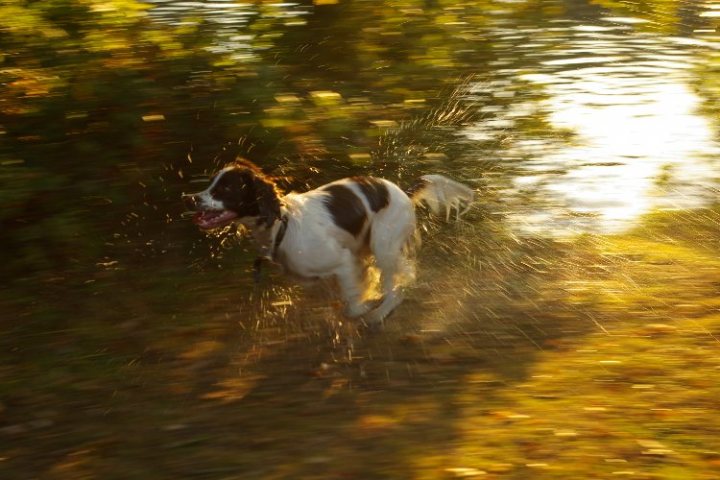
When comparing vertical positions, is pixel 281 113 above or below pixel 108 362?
above

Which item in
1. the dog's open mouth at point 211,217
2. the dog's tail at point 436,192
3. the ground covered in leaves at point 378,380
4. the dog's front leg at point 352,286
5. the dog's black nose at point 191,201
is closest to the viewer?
the ground covered in leaves at point 378,380

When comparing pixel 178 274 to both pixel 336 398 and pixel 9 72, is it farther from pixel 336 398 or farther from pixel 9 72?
pixel 336 398

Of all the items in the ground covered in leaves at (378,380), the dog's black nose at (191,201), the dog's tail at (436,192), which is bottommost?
the ground covered in leaves at (378,380)

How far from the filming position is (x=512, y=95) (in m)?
9.61

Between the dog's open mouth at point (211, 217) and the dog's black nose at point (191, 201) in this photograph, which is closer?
the dog's black nose at point (191, 201)

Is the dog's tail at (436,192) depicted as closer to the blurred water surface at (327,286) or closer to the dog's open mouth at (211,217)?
the blurred water surface at (327,286)

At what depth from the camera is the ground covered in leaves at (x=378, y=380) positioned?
5.43m

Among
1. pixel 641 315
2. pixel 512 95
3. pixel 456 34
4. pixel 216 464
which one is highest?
pixel 456 34

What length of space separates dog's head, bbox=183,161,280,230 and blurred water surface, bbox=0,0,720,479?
0.99 meters

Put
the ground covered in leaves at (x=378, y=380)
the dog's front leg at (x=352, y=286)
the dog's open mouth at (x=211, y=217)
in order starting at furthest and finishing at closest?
the dog's front leg at (x=352, y=286), the dog's open mouth at (x=211, y=217), the ground covered in leaves at (x=378, y=380)

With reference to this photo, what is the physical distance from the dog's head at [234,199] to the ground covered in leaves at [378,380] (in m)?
0.99

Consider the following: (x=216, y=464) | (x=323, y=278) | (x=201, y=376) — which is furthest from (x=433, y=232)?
(x=216, y=464)

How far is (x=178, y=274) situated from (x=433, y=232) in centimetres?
236

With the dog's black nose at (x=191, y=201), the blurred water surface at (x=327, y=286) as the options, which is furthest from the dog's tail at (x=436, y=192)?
the dog's black nose at (x=191, y=201)
